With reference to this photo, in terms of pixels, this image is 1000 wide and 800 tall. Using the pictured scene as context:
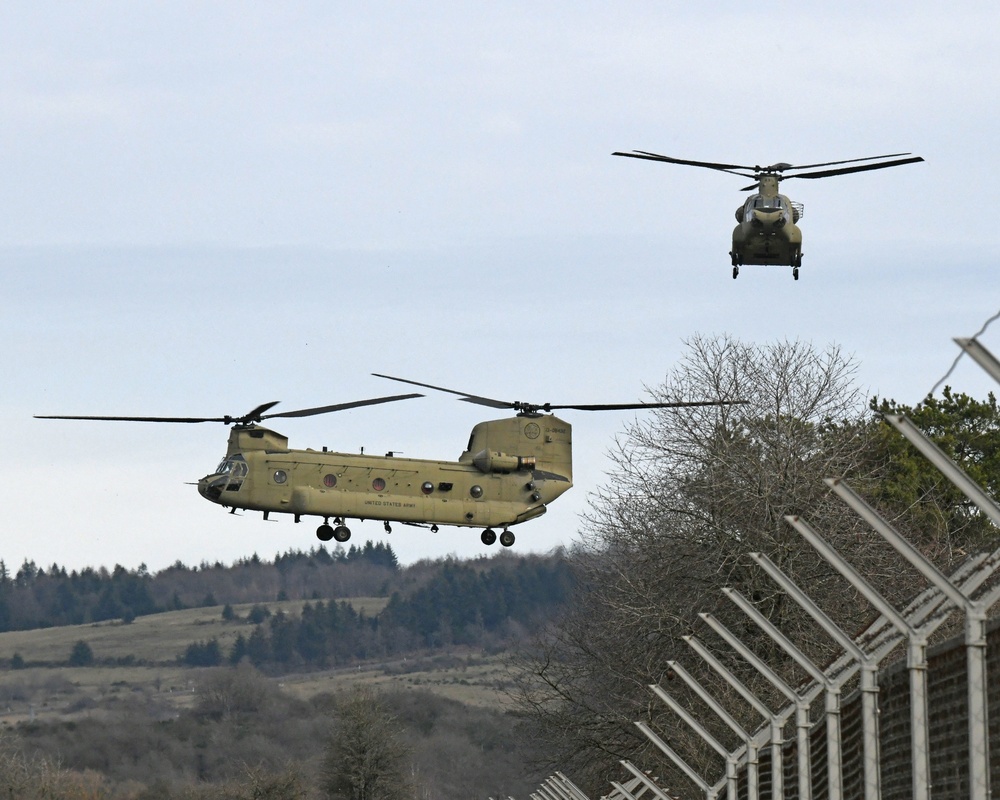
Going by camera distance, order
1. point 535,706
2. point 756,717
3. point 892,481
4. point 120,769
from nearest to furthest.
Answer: point 756,717 → point 535,706 → point 892,481 → point 120,769

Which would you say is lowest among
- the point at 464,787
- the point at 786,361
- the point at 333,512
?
the point at 464,787

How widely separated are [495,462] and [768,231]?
34.3 feet

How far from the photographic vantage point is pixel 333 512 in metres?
54.2

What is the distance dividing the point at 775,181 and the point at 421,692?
464 feet

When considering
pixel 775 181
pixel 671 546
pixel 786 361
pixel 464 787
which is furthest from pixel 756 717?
pixel 464 787

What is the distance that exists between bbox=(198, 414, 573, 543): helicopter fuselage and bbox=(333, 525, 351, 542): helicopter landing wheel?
0.04 metres

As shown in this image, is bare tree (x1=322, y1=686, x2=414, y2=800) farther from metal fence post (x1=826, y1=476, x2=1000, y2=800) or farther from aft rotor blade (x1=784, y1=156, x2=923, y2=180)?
metal fence post (x1=826, y1=476, x2=1000, y2=800)

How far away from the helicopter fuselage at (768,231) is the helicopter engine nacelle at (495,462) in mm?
8883

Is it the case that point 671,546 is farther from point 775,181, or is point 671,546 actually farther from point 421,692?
point 421,692

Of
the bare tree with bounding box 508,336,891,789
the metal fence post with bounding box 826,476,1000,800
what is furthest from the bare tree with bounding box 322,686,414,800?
the metal fence post with bounding box 826,476,1000,800

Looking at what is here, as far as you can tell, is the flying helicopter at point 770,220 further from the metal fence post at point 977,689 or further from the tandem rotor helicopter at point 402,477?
the metal fence post at point 977,689

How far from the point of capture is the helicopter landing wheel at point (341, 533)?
53938 millimetres

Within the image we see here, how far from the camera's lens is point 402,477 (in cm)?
5512

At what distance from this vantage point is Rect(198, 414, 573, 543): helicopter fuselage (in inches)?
2110
